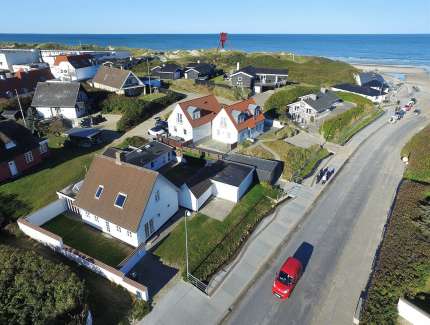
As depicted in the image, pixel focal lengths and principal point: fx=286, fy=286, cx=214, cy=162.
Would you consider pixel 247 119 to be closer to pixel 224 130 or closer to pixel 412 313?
pixel 224 130

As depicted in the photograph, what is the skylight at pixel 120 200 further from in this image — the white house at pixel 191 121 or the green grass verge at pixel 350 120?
the green grass verge at pixel 350 120

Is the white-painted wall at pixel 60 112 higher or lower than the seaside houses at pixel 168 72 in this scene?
lower

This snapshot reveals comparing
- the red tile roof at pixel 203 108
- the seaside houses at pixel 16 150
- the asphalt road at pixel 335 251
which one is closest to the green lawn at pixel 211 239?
the asphalt road at pixel 335 251

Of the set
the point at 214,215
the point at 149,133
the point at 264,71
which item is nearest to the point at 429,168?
the point at 214,215

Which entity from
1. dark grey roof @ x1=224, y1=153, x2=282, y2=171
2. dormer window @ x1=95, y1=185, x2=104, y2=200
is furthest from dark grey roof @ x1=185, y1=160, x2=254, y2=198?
dormer window @ x1=95, y1=185, x2=104, y2=200

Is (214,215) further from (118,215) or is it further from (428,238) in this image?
(428,238)

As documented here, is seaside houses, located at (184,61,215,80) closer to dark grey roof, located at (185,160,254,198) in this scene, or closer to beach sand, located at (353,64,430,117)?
dark grey roof, located at (185,160,254,198)

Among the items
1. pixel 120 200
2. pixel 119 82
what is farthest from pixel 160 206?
pixel 119 82
